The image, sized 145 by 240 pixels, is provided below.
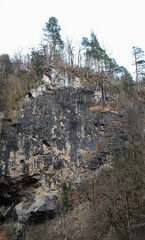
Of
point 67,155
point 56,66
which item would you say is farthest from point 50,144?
point 56,66

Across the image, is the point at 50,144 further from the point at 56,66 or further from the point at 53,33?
the point at 53,33

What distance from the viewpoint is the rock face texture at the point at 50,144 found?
14352 millimetres

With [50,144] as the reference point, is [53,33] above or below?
above

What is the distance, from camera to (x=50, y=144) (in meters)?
16.1

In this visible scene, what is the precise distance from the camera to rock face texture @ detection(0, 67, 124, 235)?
14.4 meters

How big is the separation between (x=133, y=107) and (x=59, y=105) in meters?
8.07

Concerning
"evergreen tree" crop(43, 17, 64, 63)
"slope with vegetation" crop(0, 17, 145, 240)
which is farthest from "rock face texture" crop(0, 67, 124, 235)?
"evergreen tree" crop(43, 17, 64, 63)

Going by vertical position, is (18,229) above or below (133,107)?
below

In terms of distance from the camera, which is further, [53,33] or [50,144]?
[53,33]

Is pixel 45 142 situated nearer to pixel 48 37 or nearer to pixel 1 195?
pixel 1 195

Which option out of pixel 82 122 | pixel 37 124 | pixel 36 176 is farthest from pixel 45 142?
pixel 82 122

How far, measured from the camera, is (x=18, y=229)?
1292cm

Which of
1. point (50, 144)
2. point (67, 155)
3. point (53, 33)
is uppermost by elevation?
point (53, 33)

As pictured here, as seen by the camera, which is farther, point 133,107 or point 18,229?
point 133,107
